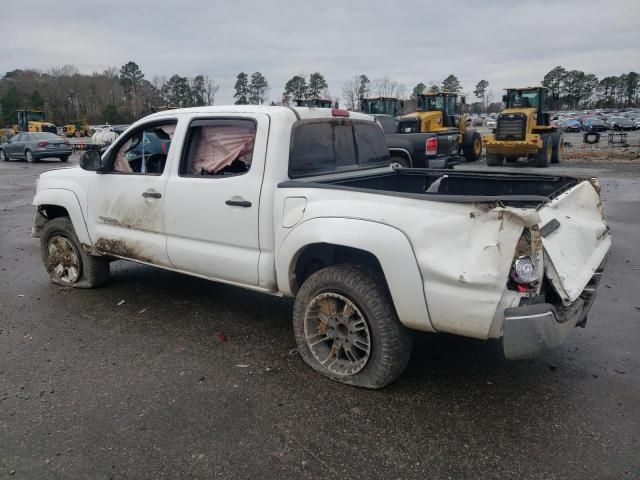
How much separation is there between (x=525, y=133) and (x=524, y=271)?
18465 mm

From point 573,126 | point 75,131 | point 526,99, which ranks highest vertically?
point 75,131

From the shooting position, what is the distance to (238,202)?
3.96m

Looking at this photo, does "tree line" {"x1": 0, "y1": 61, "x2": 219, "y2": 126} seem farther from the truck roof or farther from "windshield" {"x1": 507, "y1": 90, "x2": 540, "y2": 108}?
the truck roof

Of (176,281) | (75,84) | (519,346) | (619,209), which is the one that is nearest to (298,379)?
(519,346)

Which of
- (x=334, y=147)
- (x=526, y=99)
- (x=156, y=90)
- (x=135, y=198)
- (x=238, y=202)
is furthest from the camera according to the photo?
(x=156, y=90)

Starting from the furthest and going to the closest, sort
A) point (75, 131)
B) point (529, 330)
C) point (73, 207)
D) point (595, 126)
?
point (75, 131) < point (595, 126) < point (73, 207) < point (529, 330)

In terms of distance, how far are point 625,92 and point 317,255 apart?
128 m

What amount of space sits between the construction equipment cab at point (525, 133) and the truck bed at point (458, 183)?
15937 mm

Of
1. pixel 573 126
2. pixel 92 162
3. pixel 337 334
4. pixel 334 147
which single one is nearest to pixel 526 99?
pixel 334 147

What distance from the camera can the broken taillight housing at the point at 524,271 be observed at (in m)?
2.82

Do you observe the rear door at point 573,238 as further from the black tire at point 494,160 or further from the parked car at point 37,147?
the parked car at point 37,147

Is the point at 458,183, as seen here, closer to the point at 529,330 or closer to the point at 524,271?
the point at 524,271

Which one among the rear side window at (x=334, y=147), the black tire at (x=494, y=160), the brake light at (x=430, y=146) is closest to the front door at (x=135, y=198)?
the rear side window at (x=334, y=147)

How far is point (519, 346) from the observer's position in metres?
2.83
